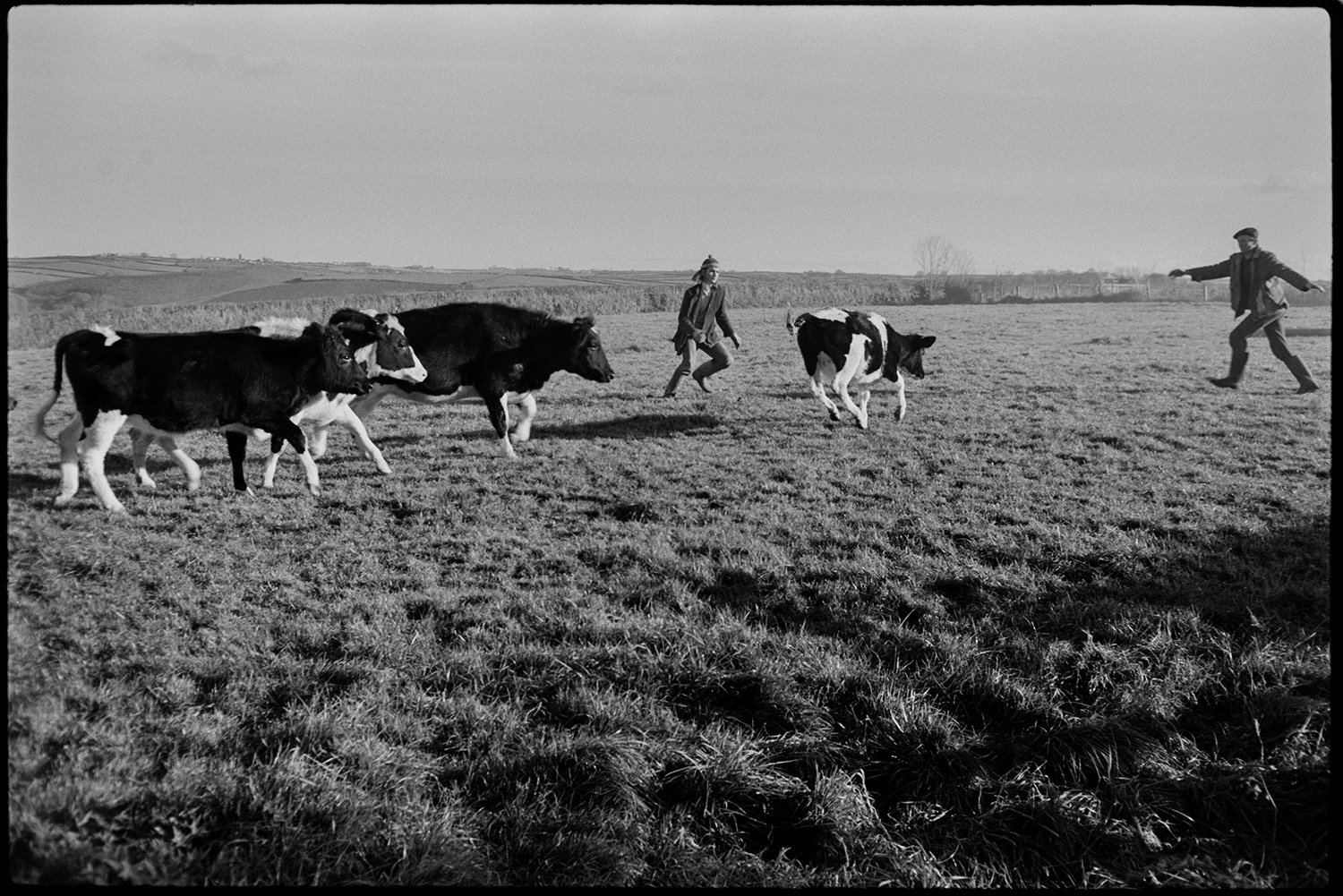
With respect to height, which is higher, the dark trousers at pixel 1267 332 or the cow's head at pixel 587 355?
the dark trousers at pixel 1267 332

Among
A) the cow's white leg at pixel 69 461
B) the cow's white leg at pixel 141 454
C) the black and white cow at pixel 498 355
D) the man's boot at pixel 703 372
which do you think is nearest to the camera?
the cow's white leg at pixel 69 461

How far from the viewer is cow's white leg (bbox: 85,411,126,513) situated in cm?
349

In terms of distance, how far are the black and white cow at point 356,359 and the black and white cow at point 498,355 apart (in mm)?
694

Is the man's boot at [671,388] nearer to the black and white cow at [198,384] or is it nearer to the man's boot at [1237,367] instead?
the black and white cow at [198,384]

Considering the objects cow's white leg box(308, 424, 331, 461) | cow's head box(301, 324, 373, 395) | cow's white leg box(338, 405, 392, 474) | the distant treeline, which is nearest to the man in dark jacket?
the distant treeline

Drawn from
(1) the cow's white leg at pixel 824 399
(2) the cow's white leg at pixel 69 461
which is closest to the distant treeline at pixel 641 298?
(2) the cow's white leg at pixel 69 461

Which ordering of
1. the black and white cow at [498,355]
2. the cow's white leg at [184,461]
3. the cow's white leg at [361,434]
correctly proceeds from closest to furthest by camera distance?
the cow's white leg at [184,461] < the cow's white leg at [361,434] < the black and white cow at [498,355]

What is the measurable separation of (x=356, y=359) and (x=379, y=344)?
0.17m

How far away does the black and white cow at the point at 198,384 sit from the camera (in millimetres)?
3707

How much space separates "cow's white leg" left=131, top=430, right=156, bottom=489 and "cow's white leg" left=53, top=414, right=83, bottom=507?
0.95 m

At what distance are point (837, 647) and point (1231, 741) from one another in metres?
1.53

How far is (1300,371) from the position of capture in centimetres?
477

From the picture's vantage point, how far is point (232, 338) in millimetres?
4777

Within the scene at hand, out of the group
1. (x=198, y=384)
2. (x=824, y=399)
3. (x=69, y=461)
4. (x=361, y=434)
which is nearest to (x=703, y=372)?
(x=824, y=399)
